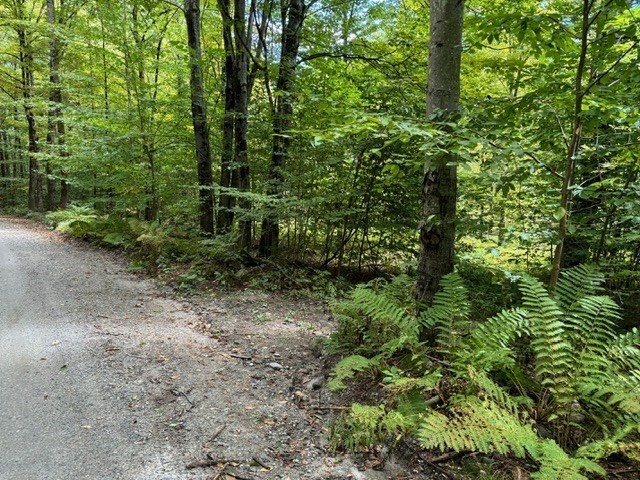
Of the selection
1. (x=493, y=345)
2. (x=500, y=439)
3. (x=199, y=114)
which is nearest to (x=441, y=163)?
(x=493, y=345)

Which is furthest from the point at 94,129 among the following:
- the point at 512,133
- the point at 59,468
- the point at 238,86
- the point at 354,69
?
the point at 512,133

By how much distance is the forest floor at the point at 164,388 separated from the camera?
2521 mm

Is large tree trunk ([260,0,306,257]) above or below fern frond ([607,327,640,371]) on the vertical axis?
above

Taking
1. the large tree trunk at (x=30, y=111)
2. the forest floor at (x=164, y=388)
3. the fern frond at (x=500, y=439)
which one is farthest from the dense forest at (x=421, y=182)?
the forest floor at (x=164, y=388)

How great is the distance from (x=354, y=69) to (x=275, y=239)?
4.11 meters

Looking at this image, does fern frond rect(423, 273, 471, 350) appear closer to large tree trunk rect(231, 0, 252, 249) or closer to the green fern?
the green fern

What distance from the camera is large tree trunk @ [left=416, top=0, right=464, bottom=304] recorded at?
3.15 meters

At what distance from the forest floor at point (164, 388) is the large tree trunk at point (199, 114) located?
2.86 m

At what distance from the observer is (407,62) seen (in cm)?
752

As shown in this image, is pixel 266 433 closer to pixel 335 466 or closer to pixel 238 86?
pixel 335 466

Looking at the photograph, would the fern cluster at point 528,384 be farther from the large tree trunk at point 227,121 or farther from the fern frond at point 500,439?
the large tree trunk at point 227,121

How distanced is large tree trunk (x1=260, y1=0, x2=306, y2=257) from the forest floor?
1882 millimetres

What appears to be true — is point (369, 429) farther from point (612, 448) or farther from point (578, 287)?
point (578, 287)

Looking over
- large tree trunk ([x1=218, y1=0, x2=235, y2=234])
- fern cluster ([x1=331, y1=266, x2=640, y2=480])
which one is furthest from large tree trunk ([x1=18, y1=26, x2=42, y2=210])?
fern cluster ([x1=331, y1=266, x2=640, y2=480])
